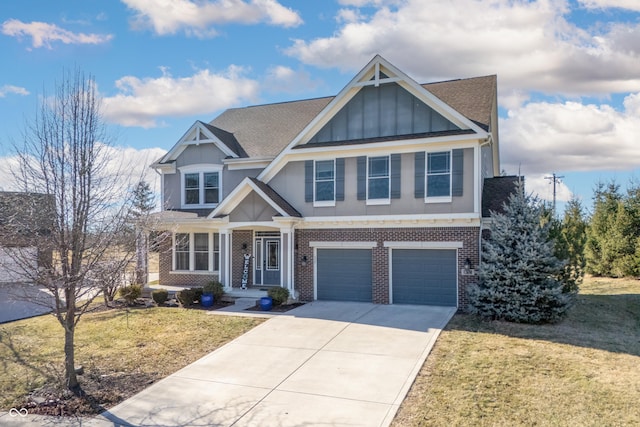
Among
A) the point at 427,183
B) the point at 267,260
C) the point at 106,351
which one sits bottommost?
the point at 106,351

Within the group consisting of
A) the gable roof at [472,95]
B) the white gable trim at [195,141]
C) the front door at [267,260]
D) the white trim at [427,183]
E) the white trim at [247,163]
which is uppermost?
the gable roof at [472,95]

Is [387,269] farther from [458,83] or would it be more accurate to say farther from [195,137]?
[195,137]

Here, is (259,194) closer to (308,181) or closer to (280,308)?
(308,181)

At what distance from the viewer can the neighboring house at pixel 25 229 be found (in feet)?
25.1

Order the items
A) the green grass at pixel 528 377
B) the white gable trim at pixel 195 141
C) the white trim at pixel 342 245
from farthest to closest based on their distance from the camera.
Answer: the white gable trim at pixel 195 141 → the white trim at pixel 342 245 → the green grass at pixel 528 377

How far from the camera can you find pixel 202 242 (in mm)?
19656

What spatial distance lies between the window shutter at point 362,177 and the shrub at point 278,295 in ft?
14.1

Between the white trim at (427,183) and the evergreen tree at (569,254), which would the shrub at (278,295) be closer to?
the white trim at (427,183)

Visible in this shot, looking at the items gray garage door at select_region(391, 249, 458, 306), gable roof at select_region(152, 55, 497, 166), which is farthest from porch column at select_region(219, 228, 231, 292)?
gray garage door at select_region(391, 249, 458, 306)

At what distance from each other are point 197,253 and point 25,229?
38.8 ft

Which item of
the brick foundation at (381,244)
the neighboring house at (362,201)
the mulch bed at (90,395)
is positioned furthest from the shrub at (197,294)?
the mulch bed at (90,395)

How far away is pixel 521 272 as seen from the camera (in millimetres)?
13031

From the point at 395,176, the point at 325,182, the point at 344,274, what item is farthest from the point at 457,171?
the point at 344,274

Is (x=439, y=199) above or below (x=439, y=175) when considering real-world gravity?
below
